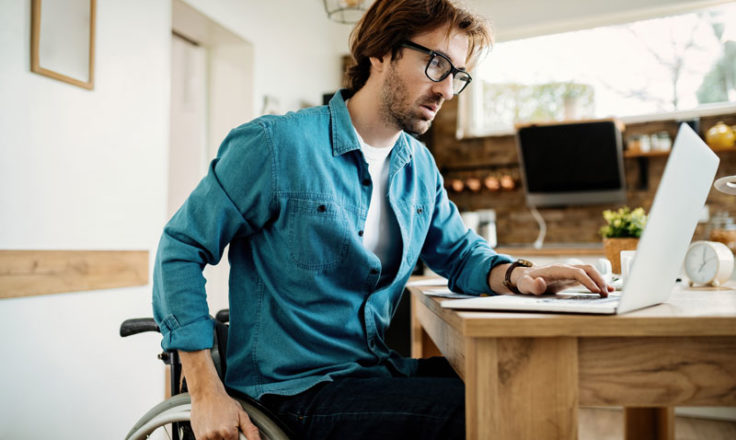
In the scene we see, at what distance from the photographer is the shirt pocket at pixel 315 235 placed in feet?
3.50

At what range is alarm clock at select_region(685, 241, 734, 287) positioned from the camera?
137cm

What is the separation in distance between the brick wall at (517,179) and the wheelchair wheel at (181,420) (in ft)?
11.9

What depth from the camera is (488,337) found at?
2.38ft

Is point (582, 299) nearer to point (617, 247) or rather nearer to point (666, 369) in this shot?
point (666, 369)

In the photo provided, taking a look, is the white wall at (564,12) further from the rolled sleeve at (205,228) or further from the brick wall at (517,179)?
the rolled sleeve at (205,228)

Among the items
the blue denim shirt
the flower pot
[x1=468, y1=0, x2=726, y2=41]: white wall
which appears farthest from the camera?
[x1=468, y1=0, x2=726, y2=41]: white wall

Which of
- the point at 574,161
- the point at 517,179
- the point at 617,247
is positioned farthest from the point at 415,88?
the point at 517,179

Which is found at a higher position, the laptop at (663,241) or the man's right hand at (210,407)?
the laptop at (663,241)

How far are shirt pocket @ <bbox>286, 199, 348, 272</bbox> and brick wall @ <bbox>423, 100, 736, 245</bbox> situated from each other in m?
3.39

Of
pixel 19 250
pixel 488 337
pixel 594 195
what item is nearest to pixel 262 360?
pixel 488 337

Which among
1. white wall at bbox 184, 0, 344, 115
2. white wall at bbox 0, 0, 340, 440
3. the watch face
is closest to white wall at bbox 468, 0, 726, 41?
white wall at bbox 184, 0, 344, 115

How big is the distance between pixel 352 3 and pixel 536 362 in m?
2.62

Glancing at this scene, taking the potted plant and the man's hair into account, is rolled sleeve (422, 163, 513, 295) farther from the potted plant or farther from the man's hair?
the potted plant

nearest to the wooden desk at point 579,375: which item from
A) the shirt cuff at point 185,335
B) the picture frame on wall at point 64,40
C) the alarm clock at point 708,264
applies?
the shirt cuff at point 185,335
